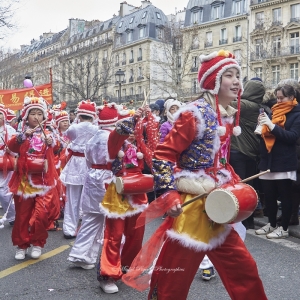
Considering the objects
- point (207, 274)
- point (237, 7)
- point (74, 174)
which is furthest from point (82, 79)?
point (207, 274)

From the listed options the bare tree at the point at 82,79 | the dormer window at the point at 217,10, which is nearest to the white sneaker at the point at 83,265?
the bare tree at the point at 82,79

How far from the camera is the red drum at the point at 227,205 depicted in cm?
276

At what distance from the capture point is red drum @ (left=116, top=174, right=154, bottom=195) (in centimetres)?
425

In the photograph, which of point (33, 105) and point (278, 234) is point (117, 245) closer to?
point (33, 105)

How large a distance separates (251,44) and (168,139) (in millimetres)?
42968

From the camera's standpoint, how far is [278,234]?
241 inches

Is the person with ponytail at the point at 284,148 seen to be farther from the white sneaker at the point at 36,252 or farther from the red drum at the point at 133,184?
the white sneaker at the point at 36,252

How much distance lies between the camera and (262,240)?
605 cm

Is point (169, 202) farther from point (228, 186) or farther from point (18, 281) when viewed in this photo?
point (18, 281)

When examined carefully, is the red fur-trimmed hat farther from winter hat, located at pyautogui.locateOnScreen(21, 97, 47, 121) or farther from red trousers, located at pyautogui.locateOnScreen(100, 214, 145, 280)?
red trousers, located at pyautogui.locateOnScreen(100, 214, 145, 280)

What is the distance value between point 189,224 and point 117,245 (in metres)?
1.61

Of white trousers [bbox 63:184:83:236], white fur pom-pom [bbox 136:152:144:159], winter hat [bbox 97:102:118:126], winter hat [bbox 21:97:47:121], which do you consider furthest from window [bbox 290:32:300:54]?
white fur pom-pom [bbox 136:152:144:159]

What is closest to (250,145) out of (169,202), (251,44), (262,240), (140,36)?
(262,240)

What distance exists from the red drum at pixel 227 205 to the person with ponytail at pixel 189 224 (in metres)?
0.13
